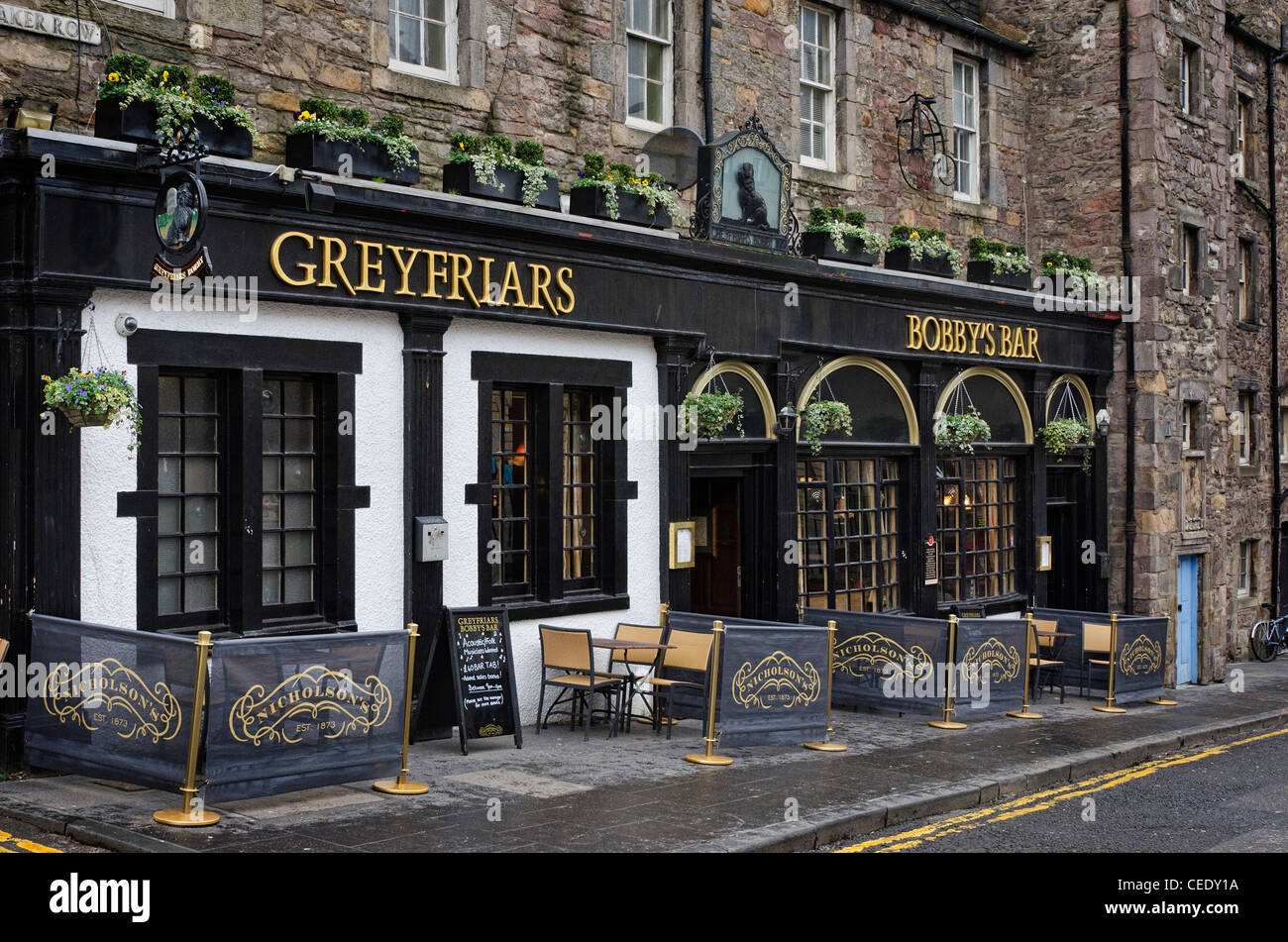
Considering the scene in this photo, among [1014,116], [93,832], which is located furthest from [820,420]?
[93,832]

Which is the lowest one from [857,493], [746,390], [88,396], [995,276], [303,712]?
[303,712]

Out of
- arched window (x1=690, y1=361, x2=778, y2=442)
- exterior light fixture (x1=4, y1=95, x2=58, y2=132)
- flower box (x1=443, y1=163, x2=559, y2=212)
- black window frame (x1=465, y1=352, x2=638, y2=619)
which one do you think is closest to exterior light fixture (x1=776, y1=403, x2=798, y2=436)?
arched window (x1=690, y1=361, x2=778, y2=442)

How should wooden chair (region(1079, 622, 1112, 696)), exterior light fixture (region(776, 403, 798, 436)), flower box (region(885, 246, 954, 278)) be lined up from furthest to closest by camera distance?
1. flower box (region(885, 246, 954, 278))
2. wooden chair (region(1079, 622, 1112, 696))
3. exterior light fixture (region(776, 403, 798, 436))

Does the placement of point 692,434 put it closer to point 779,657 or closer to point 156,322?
point 779,657

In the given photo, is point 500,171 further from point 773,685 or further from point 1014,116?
point 1014,116

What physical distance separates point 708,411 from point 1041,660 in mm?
5898

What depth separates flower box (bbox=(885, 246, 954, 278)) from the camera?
17109mm

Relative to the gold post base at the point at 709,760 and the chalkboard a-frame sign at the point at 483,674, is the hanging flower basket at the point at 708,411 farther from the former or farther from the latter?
the gold post base at the point at 709,760

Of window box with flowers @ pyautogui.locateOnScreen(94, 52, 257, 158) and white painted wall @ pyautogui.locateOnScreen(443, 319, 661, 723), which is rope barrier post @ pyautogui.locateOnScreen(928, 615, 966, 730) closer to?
white painted wall @ pyautogui.locateOnScreen(443, 319, 661, 723)

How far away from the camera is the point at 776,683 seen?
38.7ft

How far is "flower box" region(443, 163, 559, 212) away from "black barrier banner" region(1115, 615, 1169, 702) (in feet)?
27.6

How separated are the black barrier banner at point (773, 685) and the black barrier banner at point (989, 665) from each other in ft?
7.96

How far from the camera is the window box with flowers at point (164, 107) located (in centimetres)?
974

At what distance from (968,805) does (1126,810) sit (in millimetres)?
1167
